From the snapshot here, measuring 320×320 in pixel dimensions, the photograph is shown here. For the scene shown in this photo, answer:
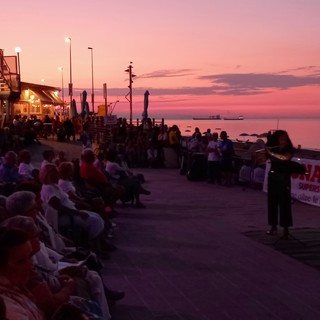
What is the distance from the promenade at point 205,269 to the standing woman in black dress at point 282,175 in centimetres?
47

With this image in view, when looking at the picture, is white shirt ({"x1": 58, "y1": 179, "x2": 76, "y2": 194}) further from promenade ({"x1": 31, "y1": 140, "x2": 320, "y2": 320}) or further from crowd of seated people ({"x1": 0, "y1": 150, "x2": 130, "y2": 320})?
promenade ({"x1": 31, "y1": 140, "x2": 320, "y2": 320})

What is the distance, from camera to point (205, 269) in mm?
7824

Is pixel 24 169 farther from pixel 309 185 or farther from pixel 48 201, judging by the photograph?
pixel 309 185

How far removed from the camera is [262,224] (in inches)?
445

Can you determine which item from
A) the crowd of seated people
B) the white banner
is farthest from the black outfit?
the white banner

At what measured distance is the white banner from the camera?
1381 cm

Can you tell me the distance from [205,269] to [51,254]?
266 cm

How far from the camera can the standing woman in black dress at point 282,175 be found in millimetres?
9734

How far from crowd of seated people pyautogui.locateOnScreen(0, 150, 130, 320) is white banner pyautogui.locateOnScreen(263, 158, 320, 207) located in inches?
213

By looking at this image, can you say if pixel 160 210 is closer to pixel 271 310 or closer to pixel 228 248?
pixel 228 248

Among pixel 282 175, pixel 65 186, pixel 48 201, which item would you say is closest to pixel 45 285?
pixel 48 201

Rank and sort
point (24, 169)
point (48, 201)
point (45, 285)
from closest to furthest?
point (45, 285)
point (48, 201)
point (24, 169)

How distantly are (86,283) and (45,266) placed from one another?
387 mm

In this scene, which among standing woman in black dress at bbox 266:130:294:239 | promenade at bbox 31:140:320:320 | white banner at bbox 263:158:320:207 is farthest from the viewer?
white banner at bbox 263:158:320:207
